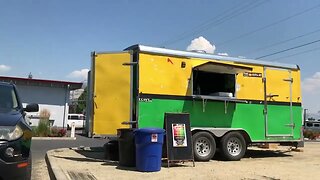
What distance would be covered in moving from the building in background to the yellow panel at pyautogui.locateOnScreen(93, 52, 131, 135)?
898 inches

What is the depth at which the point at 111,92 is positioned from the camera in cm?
1219

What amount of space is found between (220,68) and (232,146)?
2.66 m

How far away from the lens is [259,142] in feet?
45.5

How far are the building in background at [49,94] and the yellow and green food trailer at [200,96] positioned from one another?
22.9 m

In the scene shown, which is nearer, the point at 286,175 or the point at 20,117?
the point at 20,117

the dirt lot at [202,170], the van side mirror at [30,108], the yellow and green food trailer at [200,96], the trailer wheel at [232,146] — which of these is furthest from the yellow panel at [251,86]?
the van side mirror at [30,108]

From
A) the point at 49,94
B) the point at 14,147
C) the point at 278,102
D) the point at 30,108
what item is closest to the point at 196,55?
the point at 278,102

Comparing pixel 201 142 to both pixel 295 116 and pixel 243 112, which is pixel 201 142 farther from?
pixel 295 116

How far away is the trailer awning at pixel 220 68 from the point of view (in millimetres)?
12453

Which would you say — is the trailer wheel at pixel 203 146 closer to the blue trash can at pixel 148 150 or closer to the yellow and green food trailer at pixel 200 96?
the yellow and green food trailer at pixel 200 96

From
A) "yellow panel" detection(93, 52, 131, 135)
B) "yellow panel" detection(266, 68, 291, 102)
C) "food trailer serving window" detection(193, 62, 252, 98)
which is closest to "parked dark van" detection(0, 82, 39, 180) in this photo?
"yellow panel" detection(93, 52, 131, 135)

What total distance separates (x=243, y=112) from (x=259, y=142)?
1.24m

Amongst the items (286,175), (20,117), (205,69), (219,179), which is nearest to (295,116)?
(205,69)

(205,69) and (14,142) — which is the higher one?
(205,69)
